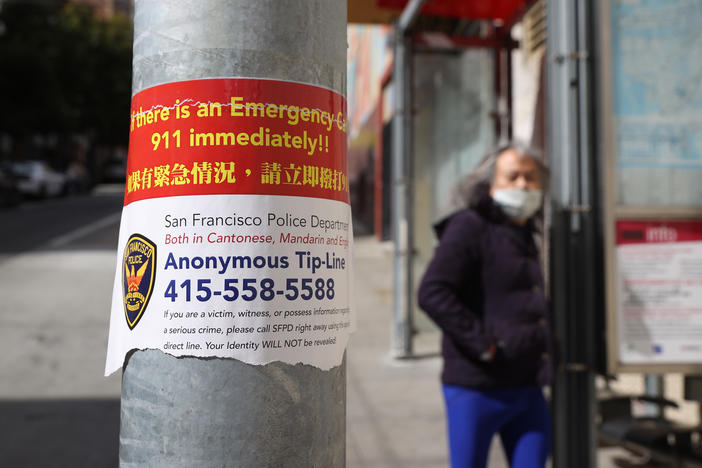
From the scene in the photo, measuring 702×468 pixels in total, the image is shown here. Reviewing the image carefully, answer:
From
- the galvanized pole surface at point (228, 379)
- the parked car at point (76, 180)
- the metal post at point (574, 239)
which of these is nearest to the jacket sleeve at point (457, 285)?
the metal post at point (574, 239)

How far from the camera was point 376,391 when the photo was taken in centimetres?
594

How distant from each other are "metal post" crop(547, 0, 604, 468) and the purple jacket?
45cm

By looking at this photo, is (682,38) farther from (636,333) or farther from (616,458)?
(616,458)

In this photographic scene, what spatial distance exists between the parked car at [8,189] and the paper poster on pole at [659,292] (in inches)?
890

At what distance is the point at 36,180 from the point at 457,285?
2779 centimetres

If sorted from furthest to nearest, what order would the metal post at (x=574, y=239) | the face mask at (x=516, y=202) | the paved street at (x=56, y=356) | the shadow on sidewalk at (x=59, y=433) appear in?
1. the paved street at (x=56, y=356)
2. the shadow on sidewalk at (x=59, y=433)
3. the metal post at (x=574, y=239)
4. the face mask at (x=516, y=202)

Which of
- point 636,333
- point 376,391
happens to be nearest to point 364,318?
point 376,391

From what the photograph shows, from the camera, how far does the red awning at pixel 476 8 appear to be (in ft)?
21.5

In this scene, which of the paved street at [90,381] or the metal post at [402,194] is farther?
the metal post at [402,194]

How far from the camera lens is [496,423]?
299 centimetres

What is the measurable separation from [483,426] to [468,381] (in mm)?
200

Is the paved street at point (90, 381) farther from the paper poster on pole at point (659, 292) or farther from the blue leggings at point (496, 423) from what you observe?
the blue leggings at point (496, 423)

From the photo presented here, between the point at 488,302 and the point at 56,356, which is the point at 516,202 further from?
the point at 56,356

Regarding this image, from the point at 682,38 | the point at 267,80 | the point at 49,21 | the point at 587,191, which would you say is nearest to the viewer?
the point at 267,80
